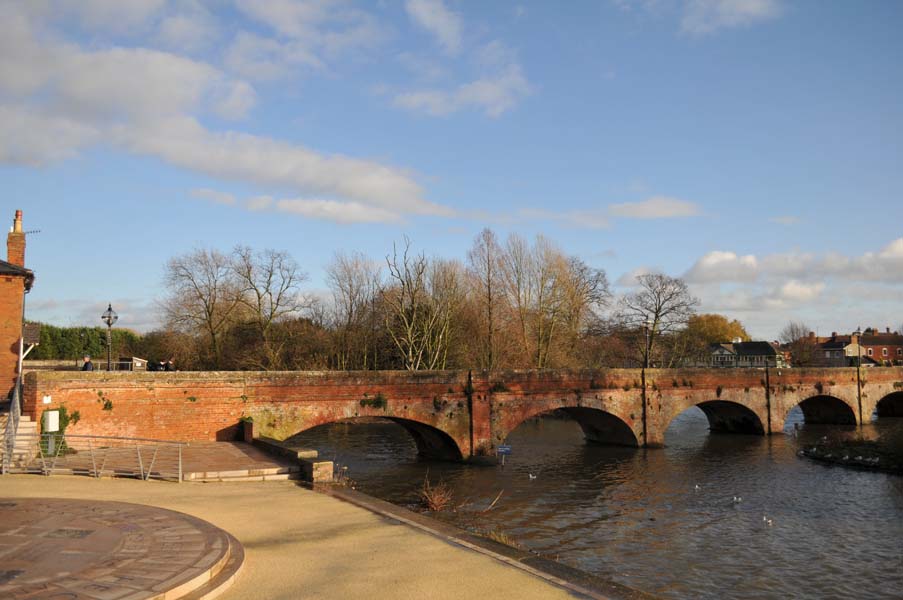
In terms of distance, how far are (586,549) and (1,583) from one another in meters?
Answer: 10.7

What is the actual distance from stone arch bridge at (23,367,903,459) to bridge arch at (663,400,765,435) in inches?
2.8

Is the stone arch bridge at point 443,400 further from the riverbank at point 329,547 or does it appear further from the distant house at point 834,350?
the distant house at point 834,350

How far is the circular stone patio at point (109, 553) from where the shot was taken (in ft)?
20.1

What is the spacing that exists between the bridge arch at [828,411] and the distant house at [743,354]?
1872 inches

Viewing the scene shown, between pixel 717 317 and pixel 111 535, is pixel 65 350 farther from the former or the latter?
pixel 717 317

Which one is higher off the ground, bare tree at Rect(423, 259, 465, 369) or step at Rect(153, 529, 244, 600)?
bare tree at Rect(423, 259, 465, 369)

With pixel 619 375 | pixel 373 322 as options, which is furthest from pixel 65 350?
pixel 619 375

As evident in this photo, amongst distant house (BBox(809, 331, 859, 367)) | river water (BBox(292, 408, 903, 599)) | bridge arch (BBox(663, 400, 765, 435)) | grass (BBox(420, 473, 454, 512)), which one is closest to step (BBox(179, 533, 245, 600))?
river water (BBox(292, 408, 903, 599))

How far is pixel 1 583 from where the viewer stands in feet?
20.2

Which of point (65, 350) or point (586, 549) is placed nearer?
point (586, 549)

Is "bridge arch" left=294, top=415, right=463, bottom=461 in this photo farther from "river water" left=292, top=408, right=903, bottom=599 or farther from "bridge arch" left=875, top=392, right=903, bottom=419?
"bridge arch" left=875, top=392, right=903, bottom=419

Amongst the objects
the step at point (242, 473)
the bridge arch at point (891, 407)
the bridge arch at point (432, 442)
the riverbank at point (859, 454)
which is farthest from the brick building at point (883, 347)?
the step at point (242, 473)

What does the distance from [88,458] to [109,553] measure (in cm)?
887

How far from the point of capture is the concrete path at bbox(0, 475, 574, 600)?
655cm
